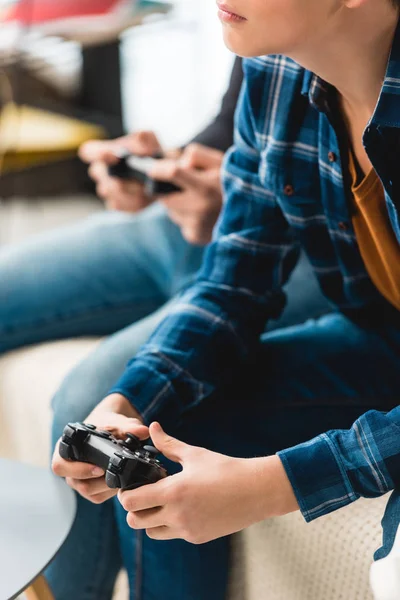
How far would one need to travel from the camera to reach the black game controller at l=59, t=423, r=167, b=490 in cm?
70

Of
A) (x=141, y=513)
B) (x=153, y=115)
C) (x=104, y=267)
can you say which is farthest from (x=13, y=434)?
(x=153, y=115)

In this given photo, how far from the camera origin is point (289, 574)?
93 centimetres

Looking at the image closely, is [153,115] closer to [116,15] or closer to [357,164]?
[116,15]

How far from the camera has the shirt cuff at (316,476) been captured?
723 mm

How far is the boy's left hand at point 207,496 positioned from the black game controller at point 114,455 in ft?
0.04

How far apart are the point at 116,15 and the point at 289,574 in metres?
1.27

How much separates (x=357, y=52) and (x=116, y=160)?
24.1 inches

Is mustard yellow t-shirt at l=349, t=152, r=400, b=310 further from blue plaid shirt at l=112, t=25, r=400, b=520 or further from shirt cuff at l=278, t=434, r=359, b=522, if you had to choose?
shirt cuff at l=278, t=434, r=359, b=522

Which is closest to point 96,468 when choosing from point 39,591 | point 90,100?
point 39,591

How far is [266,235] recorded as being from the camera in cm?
95

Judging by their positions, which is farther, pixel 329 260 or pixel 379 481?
pixel 329 260

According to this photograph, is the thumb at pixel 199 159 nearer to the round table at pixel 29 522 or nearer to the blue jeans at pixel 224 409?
the blue jeans at pixel 224 409

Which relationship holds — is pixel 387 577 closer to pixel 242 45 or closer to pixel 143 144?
pixel 242 45

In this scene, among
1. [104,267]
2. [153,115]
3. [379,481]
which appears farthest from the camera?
[153,115]
